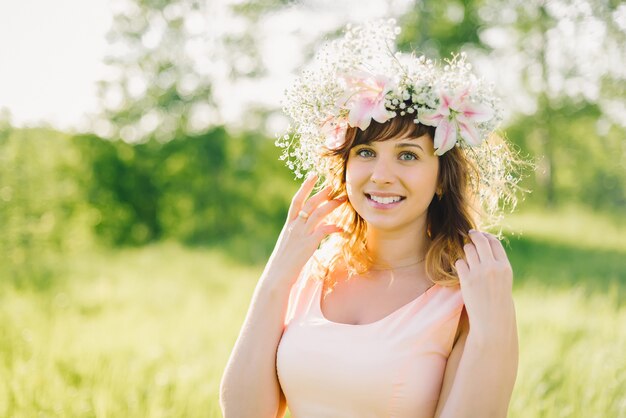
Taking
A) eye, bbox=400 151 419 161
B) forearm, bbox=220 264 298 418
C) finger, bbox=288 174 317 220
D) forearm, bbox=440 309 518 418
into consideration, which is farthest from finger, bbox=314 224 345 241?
forearm, bbox=440 309 518 418

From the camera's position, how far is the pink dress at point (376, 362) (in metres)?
2.26

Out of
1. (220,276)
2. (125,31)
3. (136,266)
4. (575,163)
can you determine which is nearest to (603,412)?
(220,276)

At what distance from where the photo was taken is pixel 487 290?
224 cm

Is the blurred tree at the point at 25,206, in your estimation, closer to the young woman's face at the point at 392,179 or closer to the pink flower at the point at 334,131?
the pink flower at the point at 334,131

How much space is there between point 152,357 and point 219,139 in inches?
542

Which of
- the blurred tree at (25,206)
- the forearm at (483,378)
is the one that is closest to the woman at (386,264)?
the forearm at (483,378)

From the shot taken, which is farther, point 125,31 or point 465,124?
point 125,31

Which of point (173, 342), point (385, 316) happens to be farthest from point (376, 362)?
point (173, 342)

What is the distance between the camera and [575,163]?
1221 inches

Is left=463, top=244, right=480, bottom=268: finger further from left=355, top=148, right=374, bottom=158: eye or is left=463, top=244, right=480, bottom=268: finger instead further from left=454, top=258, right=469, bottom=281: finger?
left=355, top=148, right=374, bottom=158: eye

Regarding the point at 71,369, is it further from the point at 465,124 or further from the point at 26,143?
the point at 26,143

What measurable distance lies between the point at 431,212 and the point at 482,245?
46 centimetres

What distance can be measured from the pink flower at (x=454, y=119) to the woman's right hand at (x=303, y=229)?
54cm

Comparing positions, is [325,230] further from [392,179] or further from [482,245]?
[482,245]
